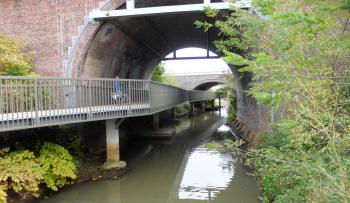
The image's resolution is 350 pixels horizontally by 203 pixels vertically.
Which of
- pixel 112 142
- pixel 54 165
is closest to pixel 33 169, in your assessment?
pixel 54 165

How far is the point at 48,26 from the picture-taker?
12.5 metres

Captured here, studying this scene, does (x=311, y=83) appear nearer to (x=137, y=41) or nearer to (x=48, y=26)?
(x=48, y=26)

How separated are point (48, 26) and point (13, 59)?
2.61 m

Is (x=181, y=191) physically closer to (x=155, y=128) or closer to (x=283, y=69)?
(x=283, y=69)

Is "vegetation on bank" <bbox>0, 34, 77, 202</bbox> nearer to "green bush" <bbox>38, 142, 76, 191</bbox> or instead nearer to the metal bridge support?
"green bush" <bbox>38, 142, 76, 191</bbox>

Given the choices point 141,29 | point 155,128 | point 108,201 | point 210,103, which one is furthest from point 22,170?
point 210,103

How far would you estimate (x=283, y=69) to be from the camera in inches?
148

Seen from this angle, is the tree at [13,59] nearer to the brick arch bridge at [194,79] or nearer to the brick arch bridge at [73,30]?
the brick arch bridge at [73,30]

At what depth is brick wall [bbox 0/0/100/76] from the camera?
12.4 metres

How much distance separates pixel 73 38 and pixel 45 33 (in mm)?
1218

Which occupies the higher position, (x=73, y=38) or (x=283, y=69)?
(x=73, y=38)

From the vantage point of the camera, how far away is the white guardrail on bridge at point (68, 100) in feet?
22.5

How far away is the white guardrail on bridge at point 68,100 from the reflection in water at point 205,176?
2.55 meters

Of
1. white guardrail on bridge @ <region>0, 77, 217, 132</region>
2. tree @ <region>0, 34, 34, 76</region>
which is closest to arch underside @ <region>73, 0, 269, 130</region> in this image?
tree @ <region>0, 34, 34, 76</region>
